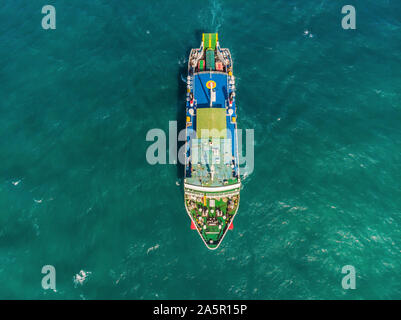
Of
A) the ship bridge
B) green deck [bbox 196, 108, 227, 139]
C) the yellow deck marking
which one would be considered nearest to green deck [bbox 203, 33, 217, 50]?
the yellow deck marking

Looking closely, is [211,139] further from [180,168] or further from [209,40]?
[209,40]

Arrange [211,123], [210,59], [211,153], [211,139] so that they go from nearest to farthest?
[211,153]
[211,139]
[211,123]
[210,59]

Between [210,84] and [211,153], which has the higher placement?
[210,84]

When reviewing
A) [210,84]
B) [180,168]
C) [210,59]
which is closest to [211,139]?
[180,168]

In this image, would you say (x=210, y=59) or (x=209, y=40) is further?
(x=209, y=40)

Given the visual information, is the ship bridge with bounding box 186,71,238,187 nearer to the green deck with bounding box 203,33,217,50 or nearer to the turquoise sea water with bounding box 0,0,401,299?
the turquoise sea water with bounding box 0,0,401,299
